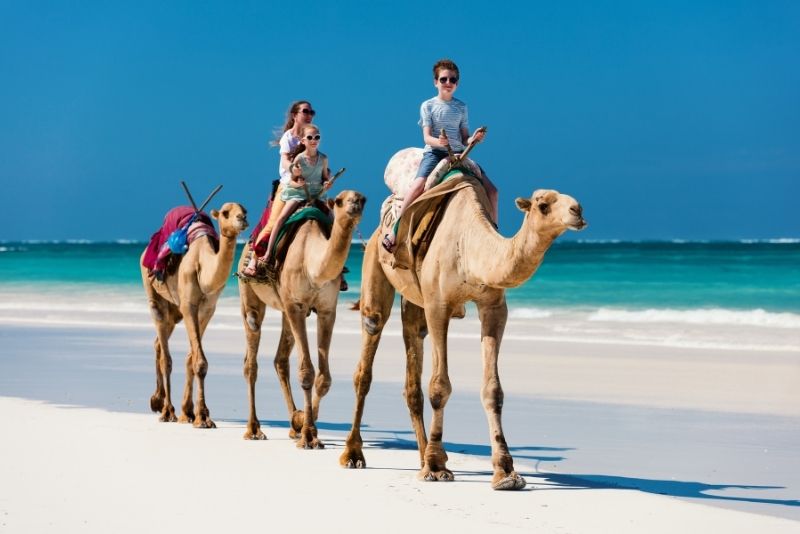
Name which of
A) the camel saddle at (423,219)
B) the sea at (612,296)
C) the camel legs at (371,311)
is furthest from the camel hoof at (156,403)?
the sea at (612,296)

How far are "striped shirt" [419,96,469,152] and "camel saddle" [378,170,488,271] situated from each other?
0.91 feet

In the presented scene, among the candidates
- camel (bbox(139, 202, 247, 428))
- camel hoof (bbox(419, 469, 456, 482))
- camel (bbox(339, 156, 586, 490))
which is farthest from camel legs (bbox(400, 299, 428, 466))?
camel (bbox(139, 202, 247, 428))

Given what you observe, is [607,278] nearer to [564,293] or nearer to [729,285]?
[729,285]

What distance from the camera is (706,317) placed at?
106 feet

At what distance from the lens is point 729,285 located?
164 ft

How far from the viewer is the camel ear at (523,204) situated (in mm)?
7906

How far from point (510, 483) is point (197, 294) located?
5.27 meters

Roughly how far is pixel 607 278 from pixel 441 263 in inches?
1903

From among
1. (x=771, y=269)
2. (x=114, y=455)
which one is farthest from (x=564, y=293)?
(x=114, y=455)

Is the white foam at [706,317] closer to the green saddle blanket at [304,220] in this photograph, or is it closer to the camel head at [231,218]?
the camel head at [231,218]

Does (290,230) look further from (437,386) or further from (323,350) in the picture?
(437,386)

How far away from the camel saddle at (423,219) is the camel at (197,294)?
270 centimetres

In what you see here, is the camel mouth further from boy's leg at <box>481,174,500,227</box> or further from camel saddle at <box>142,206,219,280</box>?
camel saddle at <box>142,206,219,280</box>

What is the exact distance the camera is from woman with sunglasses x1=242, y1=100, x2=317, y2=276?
37.6 ft
